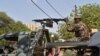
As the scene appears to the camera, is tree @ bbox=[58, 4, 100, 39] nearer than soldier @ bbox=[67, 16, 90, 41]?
No

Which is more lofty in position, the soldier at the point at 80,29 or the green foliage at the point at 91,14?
the green foliage at the point at 91,14

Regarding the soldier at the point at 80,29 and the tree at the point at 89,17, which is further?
the tree at the point at 89,17

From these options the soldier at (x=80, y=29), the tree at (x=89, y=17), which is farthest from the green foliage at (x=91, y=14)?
the soldier at (x=80, y=29)

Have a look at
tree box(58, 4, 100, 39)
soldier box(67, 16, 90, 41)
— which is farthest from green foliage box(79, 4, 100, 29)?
soldier box(67, 16, 90, 41)

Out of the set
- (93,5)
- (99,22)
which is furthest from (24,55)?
(93,5)

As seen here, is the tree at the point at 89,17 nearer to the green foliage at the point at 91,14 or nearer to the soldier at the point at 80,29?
the green foliage at the point at 91,14

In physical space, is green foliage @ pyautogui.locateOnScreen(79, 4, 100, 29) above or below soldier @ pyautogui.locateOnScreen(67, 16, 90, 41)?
above

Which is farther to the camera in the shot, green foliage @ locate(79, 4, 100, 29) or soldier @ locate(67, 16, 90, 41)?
green foliage @ locate(79, 4, 100, 29)

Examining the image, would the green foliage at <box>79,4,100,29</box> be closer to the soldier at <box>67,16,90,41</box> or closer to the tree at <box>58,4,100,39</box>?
the tree at <box>58,4,100,39</box>

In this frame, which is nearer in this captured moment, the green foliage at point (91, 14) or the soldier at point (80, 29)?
the soldier at point (80, 29)

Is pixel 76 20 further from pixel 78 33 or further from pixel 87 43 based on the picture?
pixel 87 43

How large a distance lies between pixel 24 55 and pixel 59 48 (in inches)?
49.3

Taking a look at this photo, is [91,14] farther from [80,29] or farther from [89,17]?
[80,29]

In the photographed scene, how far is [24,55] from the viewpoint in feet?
38.2
